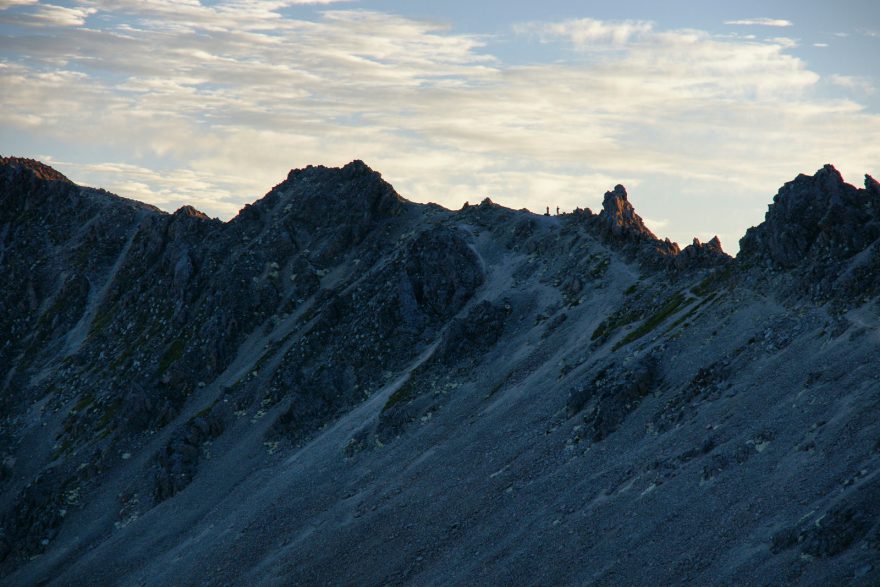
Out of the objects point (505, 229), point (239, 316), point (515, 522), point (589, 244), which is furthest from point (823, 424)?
point (239, 316)

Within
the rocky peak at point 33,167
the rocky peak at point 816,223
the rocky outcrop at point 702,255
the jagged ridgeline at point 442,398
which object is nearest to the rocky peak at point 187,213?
the jagged ridgeline at point 442,398

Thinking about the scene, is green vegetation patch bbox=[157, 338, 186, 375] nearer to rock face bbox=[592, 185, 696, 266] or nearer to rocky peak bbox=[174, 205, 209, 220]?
rocky peak bbox=[174, 205, 209, 220]

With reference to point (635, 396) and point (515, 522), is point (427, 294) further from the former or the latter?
point (515, 522)

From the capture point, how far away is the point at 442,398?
314ft

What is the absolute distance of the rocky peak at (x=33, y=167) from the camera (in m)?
189

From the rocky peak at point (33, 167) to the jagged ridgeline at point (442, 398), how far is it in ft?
95.1

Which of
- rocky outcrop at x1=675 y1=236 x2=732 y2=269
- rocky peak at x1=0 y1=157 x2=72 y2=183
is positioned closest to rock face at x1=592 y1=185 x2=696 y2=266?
rocky outcrop at x1=675 y1=236 x2=732 y2=269

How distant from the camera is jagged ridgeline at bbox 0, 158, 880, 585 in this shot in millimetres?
56156

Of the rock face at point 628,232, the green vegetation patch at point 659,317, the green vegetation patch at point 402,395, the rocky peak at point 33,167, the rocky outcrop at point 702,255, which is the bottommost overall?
the green vegetation patch at point 402,395

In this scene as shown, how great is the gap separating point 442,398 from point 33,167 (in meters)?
135

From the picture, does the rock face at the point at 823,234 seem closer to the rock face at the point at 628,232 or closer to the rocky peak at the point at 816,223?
the rocky peak at the point at 816,223

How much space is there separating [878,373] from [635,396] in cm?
2074

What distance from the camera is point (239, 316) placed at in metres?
130

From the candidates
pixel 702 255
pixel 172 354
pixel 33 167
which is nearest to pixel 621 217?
pixel 702 255
